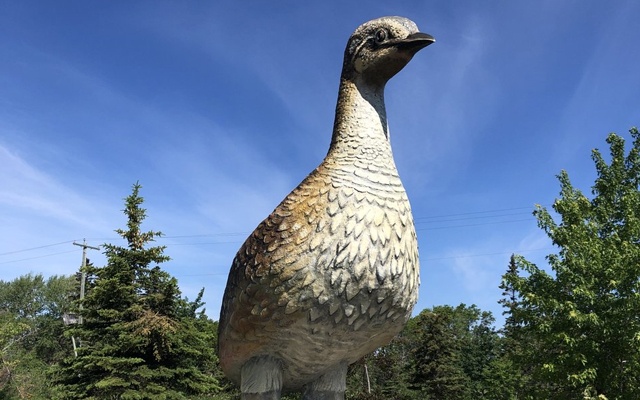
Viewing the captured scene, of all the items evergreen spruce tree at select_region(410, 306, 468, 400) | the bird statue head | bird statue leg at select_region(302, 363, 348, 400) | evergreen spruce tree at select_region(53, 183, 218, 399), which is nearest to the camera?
the bird statue head

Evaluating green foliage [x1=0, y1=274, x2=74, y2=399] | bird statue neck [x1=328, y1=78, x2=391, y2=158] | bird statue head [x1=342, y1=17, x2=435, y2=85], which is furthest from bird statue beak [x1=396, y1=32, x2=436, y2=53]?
green foliage [x1=0, y1=274, x2=74, y2=399]

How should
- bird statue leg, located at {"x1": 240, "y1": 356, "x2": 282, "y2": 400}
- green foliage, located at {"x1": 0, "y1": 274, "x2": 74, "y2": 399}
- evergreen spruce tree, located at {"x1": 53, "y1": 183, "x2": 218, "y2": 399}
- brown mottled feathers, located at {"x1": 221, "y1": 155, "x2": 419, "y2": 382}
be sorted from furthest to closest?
green foliage, located at {"x1": 0, "y1": 274, "x2": 74, "y2": 399}
evergreen spruce tree, located at {"x1": 53, "y1": 183, "x2": 218, "y2": 399}
bird statue leg, located at {"x1": 240, "y1": 356, "x2": 282, "y2": 400}
brown mottled feathers, located at {"x1": 221, "y1": 155, "x2": 419, "y2": 382}

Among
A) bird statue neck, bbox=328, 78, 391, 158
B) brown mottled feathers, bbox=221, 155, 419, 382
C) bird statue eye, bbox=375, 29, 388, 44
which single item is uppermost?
bird statue eye, bbox=375, 29, 388, 44

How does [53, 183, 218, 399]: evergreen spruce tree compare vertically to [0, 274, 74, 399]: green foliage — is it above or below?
below

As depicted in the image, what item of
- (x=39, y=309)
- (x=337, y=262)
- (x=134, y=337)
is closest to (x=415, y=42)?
(x=337, y=262)

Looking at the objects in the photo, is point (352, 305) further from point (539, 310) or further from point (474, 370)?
point (474, 370)

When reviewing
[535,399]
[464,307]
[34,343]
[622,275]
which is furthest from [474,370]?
[34,343]

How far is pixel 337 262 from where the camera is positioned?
3293 mm

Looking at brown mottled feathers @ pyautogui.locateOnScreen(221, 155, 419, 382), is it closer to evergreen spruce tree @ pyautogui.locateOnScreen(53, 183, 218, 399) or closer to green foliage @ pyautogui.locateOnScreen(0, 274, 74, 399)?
evergreen spruce tree @ pyautogui.locateOnScreen(53, 183, 218, 399)

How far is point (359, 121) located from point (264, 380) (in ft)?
6.64

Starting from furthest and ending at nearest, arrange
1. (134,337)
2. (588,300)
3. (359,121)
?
(134,337) < (588,300) < (359,121)

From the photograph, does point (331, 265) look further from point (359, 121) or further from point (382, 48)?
point (382, 48)

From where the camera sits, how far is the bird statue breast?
3.33m

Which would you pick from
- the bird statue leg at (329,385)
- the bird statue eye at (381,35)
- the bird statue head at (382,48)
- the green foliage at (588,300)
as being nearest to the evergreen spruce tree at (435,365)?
the green foliage at (588,300)
